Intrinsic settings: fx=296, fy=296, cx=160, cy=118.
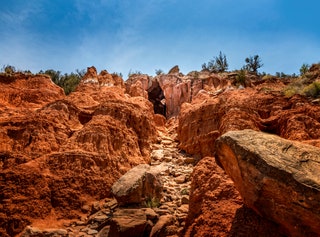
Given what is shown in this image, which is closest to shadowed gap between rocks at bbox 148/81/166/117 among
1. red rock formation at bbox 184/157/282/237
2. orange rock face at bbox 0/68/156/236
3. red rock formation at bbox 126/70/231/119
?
red rock formation at bbox 126/70/231/119

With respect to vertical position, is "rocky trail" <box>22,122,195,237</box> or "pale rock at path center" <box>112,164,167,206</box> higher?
"pale rock at path center" <box>112,164,167,206</box>

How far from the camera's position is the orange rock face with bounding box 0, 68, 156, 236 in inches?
306

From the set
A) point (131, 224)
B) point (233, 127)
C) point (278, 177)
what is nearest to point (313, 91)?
point (233, 127)

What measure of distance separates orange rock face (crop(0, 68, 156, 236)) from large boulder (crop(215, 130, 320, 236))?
4629mm

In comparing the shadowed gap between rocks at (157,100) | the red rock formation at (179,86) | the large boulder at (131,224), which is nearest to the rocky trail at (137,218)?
the large boulder at (131,224)

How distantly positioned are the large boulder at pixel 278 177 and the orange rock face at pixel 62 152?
463 cm

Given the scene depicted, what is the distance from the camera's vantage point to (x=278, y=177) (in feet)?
15.8

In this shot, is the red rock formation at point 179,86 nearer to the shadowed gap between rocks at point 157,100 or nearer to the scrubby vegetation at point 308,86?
the shadowed gap between rocks at point 157,100

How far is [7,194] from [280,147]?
22.0 ft

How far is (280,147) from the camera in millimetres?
5367

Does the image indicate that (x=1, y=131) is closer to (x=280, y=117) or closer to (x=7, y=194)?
(x=7, y=194)

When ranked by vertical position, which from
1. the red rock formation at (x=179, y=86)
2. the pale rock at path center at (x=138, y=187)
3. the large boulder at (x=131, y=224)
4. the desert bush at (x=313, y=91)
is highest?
the red rock formation at (x=179, y=86)

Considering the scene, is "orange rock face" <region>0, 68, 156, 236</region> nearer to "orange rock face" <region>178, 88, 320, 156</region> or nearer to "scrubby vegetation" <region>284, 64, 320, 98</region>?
"orange rock face" <region>178, 88, 320, 156</region>

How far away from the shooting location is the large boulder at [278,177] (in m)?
4.54
